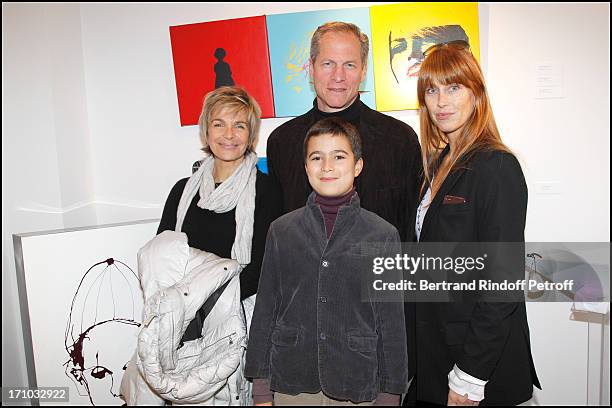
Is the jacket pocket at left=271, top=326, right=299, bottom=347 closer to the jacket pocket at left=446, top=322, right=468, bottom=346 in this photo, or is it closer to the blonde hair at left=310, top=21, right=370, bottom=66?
the jacket pocket at left=446, top=322, right=468, bottom=346

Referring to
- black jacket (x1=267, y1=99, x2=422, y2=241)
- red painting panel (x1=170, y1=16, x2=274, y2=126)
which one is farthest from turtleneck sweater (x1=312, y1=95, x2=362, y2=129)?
red painting panel (x1=170, y1=16, x2=274, y2=126)

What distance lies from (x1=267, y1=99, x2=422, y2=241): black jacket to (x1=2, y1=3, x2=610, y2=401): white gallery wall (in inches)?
26.0

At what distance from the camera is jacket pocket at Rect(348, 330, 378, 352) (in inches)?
61.8

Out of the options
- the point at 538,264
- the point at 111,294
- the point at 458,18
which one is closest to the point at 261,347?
the point at 111,294

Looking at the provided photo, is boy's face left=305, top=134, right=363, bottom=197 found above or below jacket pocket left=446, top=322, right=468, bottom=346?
above

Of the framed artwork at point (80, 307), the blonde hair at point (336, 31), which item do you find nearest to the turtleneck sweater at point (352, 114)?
the blonde hair at point (336, 31)

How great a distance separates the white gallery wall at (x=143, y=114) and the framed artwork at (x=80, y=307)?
0.31 feet

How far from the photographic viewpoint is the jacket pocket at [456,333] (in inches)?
62.2

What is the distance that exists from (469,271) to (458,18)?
1499 millimetres

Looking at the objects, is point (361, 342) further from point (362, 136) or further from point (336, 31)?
point (336, 31)

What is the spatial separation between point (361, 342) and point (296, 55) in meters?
1.64

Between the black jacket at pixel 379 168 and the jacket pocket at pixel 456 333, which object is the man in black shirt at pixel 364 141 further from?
the jacket pocket at pixel 456 333

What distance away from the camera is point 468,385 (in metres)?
1.50

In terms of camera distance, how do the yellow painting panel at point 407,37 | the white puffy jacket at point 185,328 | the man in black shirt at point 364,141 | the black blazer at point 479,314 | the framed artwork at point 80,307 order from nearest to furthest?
the black blazer at point 479,314
the white puffy jacket at point 185,328
the man in black shirt at point 364,141
the framed artwork at point 80,307
the yellow painting panel at point 407,37
